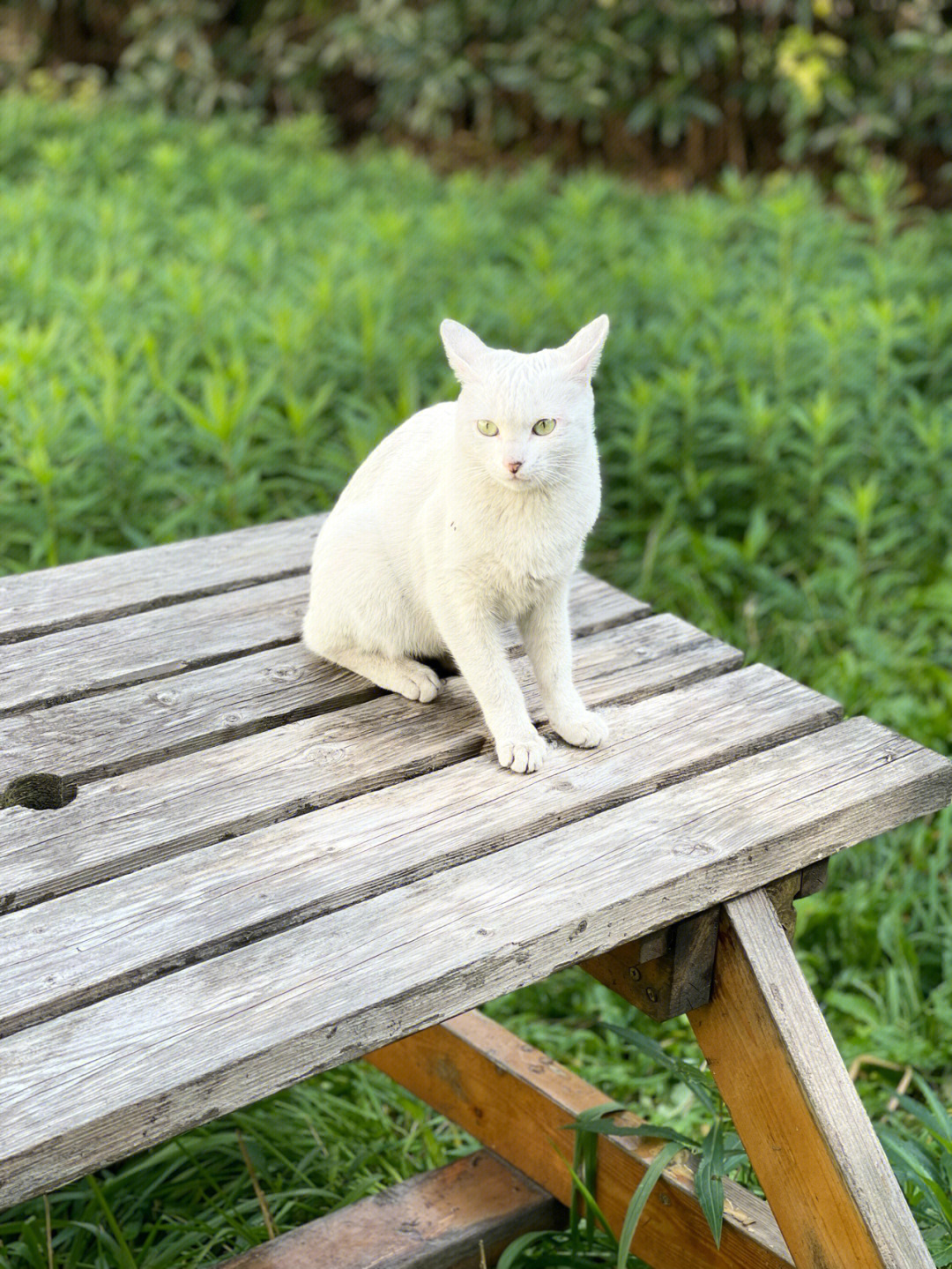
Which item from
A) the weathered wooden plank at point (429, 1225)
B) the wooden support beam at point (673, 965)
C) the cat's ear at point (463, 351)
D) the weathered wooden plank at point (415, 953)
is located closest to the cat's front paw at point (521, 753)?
the weathered wooden plank at point (415, 953)

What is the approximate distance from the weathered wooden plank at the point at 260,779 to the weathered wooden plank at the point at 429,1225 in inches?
26.3

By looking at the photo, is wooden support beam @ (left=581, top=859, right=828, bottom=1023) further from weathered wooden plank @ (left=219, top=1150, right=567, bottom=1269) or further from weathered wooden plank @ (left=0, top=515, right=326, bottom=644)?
weathered wooden plank @ (left=0, top=515, right=326, bottom=644)

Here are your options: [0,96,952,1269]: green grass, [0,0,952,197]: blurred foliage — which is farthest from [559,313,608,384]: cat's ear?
[0,0,952,197]: blurred foliage

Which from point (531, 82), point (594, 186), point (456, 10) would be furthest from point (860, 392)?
point (456, 10)

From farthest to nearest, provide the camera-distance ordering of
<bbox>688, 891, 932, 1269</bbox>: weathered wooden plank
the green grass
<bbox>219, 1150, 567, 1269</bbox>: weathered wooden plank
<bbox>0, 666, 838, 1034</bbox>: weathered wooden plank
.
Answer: the green grass < <bbox>219, 1150, 567, 1269</bbox>: weathered wooden plank < <bbox>688, 891, 932, 1269</bbox>: weathered wooden plank < <bbox>0, 666, 838, 1034</bbox>: weathered wooden plank

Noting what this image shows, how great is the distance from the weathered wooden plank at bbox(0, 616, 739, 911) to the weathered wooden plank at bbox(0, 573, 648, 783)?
0.04 metres

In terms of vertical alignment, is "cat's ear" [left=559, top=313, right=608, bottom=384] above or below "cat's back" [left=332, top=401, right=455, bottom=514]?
above

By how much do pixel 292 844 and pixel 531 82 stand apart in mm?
6924

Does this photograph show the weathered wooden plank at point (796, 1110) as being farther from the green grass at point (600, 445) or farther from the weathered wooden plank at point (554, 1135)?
the green grass at point (600, 445)

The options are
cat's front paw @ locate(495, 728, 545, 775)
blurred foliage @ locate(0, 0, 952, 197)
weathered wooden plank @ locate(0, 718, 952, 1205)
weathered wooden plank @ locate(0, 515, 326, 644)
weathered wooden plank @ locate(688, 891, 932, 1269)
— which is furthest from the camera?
blurred foliage @ locate(0, 0, 952, 197)

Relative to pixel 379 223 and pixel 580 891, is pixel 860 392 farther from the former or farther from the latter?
pixel 580 891

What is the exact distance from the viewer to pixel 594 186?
19.1 feet

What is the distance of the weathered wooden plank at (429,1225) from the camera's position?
1846 millimetres

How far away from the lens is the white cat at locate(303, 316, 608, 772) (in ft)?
5.39
